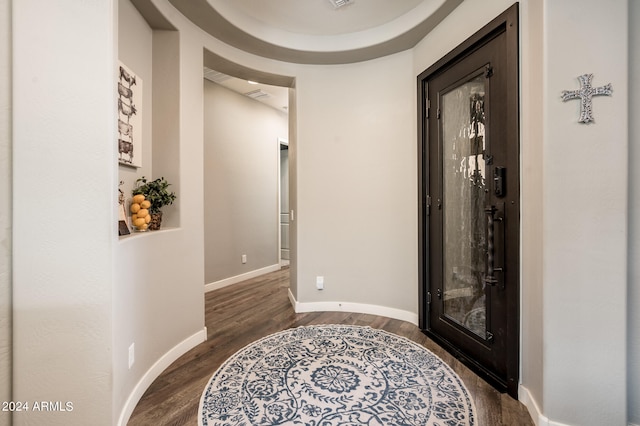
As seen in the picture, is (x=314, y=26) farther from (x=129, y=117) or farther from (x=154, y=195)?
(x=154, y=195)

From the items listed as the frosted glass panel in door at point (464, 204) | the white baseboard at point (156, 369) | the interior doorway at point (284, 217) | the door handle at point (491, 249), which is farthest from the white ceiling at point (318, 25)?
the interior doorway at point (284, 217)

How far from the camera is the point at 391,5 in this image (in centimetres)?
243

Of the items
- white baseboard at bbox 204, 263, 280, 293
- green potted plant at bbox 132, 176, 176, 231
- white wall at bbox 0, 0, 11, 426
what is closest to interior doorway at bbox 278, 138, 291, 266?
white baseboard at bbox 204, 263, 280, 293

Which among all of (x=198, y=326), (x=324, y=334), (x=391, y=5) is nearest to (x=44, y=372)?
(x=198, y=326)

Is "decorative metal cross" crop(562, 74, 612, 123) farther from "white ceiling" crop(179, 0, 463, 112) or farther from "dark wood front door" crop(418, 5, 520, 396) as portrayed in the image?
"white ceiling" crop(179, 0, 463, 112)

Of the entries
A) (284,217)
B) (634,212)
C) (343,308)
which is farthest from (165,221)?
(284,217)

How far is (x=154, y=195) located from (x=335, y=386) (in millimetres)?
1744

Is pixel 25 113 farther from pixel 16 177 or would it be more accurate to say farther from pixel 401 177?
pixel 401 177

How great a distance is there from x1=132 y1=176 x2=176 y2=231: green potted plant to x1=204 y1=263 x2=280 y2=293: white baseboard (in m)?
2.13

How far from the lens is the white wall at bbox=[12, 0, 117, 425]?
1.16 m

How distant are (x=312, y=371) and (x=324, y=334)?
0.61 m

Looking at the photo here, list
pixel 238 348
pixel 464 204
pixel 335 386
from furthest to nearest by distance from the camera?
pixel 238 348 < pixel 464 204 < pixel 335 386

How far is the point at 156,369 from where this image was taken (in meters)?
1.94

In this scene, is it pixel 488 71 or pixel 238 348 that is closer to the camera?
pixel 488 71
